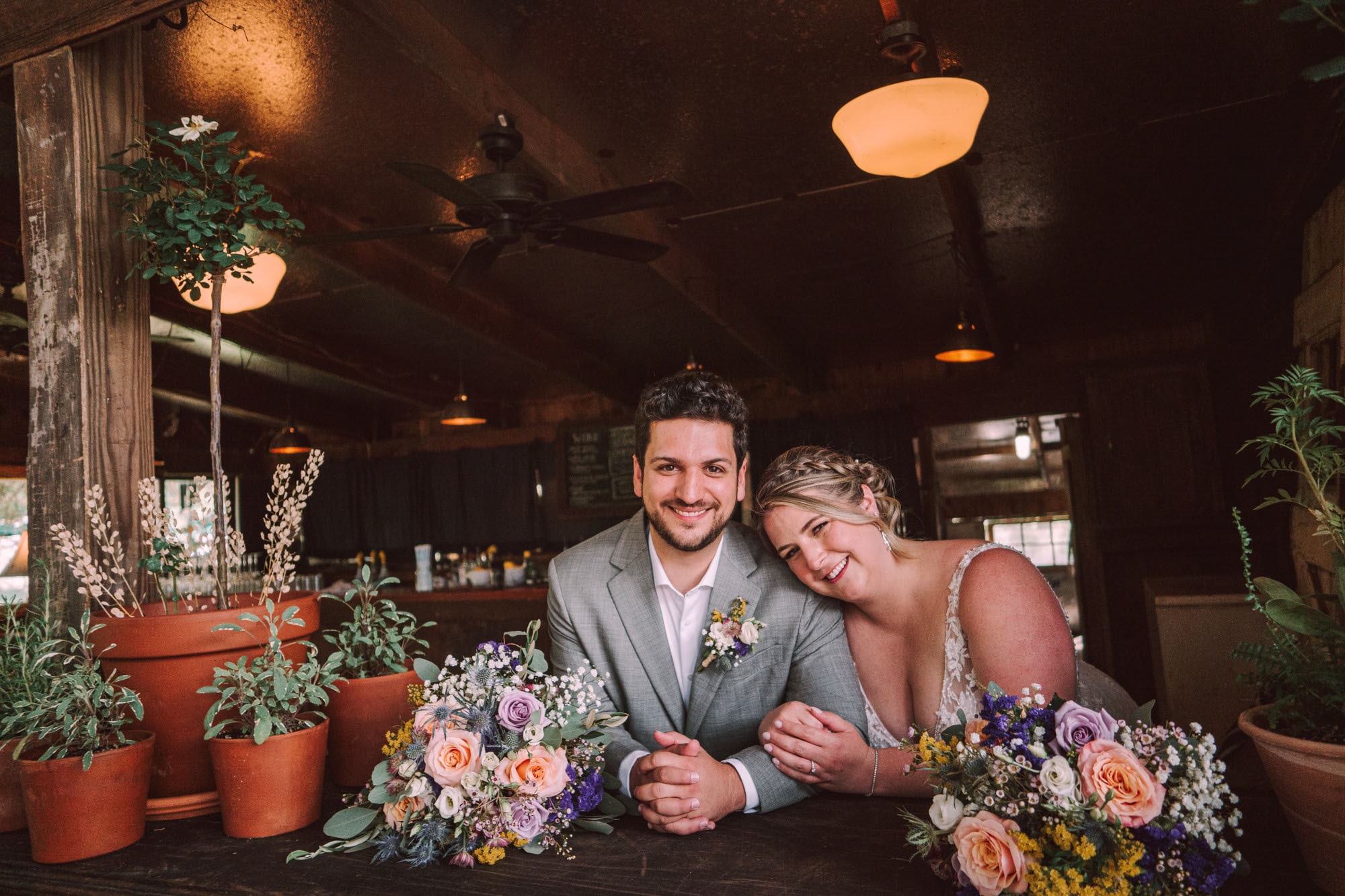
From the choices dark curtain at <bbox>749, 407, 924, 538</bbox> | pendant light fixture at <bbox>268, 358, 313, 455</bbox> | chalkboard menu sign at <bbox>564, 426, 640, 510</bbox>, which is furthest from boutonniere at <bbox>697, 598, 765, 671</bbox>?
pendant light fixture at <bbox>268, 358, 313, 455</bbox>

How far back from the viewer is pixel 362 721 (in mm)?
1761

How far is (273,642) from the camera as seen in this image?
1.56 m

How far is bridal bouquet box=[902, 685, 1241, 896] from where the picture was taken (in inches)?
42.9

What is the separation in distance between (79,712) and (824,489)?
160cm

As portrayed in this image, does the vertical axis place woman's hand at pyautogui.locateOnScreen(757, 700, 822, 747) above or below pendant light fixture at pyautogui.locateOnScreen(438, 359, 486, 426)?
below

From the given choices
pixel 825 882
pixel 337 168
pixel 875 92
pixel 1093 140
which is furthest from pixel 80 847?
pixel 1093 140

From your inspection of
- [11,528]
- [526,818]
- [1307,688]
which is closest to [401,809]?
[526,818]

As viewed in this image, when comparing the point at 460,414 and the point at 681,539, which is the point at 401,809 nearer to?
the point at 681,539

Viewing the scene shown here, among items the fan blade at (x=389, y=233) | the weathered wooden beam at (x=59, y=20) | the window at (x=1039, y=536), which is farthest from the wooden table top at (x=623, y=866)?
the window at (x=1039, y=536)

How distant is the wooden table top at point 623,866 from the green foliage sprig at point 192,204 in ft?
3.71

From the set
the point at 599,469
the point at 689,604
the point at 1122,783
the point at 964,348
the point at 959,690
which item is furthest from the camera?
the point at 599,469

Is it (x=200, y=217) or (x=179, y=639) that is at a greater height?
(x=200, y=217)

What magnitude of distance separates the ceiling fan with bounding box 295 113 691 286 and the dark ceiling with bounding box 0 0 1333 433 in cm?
39

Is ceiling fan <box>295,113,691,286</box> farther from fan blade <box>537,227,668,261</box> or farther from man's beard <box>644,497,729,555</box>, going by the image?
man's beard <box>644,497,729,555</box>
